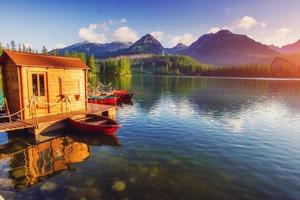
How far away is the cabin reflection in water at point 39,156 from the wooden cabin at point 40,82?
3358mm

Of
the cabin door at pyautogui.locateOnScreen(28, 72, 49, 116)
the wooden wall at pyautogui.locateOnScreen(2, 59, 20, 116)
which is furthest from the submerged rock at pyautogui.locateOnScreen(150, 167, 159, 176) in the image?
the wooden wall at pyautogui.locateOnScreen(2, 59, 20, 116)

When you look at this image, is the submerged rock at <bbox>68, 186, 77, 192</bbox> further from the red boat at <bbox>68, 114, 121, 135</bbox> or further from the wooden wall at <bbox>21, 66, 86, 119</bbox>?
the wooden wall at <bbox>21, 66, 86, 119</bbox>

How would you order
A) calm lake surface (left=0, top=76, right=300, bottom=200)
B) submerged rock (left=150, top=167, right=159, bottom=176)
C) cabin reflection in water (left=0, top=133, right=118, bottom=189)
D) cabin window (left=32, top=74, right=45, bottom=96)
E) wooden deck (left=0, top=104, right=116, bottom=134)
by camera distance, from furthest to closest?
cabin window (left=32, top=74, right=45, bottom=96)
wooden deck (left=0, top=104, right=116, bottom=134)
submerged rock (left=150, top=167, right=159, bottom=176)
cabin reflection in water (left=0, top=133, right=118, bottom=189)
calm lake surface (left=0, top=76, right=300, bottom=200)

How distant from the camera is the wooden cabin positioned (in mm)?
19562

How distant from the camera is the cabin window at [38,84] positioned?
813 inches

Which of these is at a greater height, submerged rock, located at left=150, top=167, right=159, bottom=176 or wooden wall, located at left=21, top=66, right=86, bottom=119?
wooden wall, located at left=21, top=66, right=86, bottom=119

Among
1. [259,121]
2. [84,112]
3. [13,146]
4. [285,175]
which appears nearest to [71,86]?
[84,112]

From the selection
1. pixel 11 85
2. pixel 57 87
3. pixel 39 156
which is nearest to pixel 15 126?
pixel 39 156

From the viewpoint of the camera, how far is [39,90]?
20.9 m

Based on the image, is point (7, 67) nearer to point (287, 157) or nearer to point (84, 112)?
point (84, 112)

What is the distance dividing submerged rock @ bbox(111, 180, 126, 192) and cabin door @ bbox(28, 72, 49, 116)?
13.3 metres

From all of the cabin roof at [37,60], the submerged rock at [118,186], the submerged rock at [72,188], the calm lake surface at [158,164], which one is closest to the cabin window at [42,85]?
the cabin roof at [37,60]

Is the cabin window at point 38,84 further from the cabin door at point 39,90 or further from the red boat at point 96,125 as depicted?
the red boat at point 96,125

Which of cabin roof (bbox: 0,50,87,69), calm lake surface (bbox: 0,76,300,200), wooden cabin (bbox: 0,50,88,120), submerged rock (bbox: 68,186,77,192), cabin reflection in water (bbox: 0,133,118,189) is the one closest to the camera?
submerged rock (bbox: 68,186,77,192)
